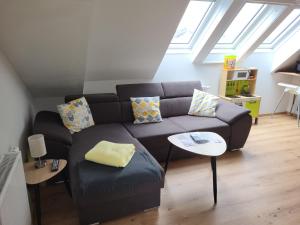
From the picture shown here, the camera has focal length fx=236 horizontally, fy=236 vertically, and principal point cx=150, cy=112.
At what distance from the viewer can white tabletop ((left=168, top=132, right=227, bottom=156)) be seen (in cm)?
222

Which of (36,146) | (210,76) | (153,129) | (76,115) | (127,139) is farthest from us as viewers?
(210,76)

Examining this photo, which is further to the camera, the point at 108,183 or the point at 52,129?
the point at 52,129

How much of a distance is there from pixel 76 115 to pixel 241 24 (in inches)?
120

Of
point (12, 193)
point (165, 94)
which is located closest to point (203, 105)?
point (165, 94)

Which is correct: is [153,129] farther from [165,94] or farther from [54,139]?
[54,139]

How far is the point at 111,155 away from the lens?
207 cm

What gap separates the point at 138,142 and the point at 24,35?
1.51m


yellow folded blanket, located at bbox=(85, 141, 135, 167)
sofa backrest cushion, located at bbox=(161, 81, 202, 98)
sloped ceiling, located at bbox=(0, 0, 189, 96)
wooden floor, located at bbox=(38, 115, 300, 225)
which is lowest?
wooden floor, located at bbox=(38, 115, 300, 225)

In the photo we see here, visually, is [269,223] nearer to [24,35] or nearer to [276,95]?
[24,35]

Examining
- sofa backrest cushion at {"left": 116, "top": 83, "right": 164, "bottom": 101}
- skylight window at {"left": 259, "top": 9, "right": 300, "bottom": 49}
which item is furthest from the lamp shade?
skylight window at {"left": 259, "top": 9, "right": 300, "bottom": 49}

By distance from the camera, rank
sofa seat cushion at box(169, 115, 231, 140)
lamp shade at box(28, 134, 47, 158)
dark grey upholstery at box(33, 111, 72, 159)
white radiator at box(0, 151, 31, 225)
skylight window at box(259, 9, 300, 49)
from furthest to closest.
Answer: skylight window at box(259, 9, 300, 49) → sofa seat cushion at box(169, 115, 231, 140) → dark grey upholstery at box(33, 111, 72, 159) → lamp shade at box(28, 134, 47, 158) → white radiator at box(0, 151, 31, 225)

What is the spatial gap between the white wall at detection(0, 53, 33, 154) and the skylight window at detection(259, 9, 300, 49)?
13.2ft

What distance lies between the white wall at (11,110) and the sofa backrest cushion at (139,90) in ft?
4.14

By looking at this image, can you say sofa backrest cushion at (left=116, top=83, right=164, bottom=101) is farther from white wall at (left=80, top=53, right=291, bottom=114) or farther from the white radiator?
the white radiator
